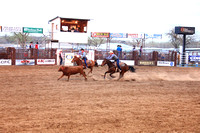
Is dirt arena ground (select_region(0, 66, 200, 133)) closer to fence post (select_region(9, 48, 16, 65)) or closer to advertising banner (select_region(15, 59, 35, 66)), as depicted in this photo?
fence post (select_region(9, 48, 16, 65))

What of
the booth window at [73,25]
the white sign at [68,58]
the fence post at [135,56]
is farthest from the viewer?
the booth window at [73,25]

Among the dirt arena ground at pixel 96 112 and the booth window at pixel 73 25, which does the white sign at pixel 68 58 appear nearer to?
the booth window at pixel 73 25

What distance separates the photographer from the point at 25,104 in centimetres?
714

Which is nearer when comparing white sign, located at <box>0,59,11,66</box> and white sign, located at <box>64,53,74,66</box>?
white sign, located at <box>0,59,11,66</box>

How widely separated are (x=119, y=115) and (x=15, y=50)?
17.1m

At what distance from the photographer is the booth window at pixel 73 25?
28344mm

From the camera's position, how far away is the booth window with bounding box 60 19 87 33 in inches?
1116

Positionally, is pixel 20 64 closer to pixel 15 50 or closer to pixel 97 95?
pixel 15 50

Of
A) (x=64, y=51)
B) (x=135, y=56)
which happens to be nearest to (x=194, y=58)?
(x=135, y=56)

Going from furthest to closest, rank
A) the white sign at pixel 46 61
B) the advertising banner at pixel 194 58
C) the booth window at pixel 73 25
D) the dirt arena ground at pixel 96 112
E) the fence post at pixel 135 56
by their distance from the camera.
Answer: the booth window at pixel 73 25 → the advertising banner at pixel 194 58 → the fence post at pixel 135 56 → the white sign at pixel 46 61 → the dirt arena ground at pixel 96 112

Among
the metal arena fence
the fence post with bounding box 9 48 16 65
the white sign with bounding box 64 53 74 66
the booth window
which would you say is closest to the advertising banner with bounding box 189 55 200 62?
the metal arena fence

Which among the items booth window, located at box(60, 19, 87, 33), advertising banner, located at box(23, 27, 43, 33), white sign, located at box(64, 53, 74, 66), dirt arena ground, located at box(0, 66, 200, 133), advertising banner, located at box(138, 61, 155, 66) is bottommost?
dirt arena ground, located at box(0, 66, 200, 133)

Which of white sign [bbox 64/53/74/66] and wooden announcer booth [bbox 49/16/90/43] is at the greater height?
wooden announcer booth [bbox 49/16/90/43]

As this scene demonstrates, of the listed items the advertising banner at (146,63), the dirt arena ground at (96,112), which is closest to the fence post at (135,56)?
the advertising banner at (146,63)
